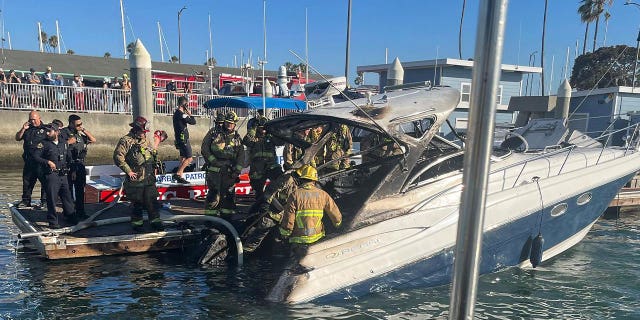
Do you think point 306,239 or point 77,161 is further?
point 77,161

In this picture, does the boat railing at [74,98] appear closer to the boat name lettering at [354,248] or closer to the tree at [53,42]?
the boat name lettering at [354,248]

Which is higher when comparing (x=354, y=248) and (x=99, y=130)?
(x=99, y=130)

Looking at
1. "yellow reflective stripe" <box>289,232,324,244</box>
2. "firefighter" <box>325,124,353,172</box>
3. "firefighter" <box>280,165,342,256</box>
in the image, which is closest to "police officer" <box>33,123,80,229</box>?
"firefighter" <box>280,165,342,256</box>

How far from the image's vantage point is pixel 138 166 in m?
6.62

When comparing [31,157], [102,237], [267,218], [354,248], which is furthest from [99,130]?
[354,248]

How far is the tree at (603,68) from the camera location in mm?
33438

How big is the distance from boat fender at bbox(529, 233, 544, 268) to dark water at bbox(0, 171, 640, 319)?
27 cm

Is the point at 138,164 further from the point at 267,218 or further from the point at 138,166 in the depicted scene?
the point at 267,218

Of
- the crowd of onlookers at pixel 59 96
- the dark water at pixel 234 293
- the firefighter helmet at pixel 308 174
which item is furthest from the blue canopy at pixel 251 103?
the crowd of onlookers at pixel 59 96

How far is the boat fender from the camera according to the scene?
6227 millimetres

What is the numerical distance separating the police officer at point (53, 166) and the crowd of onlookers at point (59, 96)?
12737mm

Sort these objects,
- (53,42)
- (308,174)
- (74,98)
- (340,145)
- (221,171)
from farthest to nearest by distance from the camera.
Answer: (53,42), (74,98), (340,145), (221,171), (308,174)

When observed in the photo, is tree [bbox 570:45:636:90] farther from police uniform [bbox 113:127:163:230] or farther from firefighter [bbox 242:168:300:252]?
police uniform [bbox 113:127:163:230]

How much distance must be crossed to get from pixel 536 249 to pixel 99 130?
17.2m
